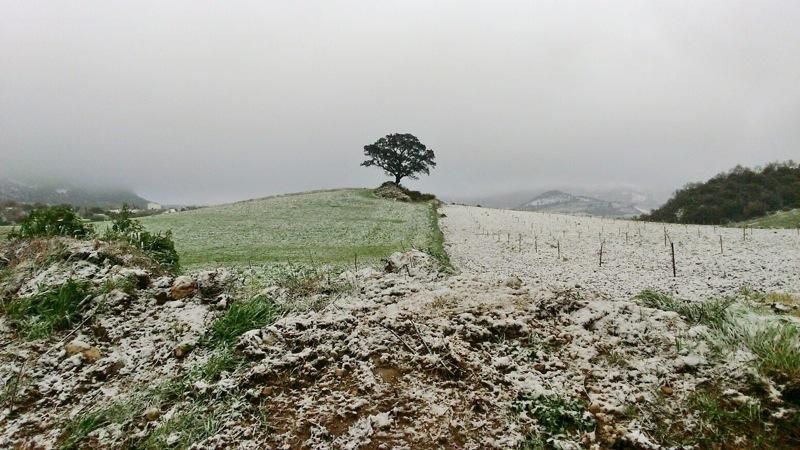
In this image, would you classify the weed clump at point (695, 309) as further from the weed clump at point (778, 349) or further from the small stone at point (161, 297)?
the small stone at point (161, 297)

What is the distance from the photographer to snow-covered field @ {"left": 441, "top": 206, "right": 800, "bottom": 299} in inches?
547

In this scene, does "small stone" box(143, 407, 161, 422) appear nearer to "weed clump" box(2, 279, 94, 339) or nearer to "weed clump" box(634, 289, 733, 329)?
"weed clump" box(2, 279, 94, 339)

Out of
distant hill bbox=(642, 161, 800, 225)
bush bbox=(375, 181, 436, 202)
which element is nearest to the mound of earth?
bush bbox=(375, 181, 436, 202)

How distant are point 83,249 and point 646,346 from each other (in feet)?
31.3

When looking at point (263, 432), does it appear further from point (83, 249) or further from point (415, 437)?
point (83, 249)

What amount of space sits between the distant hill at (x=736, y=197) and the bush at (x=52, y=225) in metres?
62.8

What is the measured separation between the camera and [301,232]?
1232 inches

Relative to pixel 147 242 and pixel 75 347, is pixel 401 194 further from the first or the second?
pixel 75 347

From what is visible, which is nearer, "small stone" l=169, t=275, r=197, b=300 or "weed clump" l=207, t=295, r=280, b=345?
"weed clump" l=207, t=295, r=280, b=345

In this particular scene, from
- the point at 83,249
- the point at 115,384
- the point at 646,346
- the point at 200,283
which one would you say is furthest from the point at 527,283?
the point at 83,249

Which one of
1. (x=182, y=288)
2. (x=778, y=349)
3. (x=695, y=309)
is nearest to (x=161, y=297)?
(x=182, y=288)

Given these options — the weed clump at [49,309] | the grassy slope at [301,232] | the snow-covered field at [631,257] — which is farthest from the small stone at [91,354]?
the grassy slope at [301,232]

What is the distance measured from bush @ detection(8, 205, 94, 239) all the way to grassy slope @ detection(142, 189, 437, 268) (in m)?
8.46

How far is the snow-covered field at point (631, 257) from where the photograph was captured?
13.9 metres
